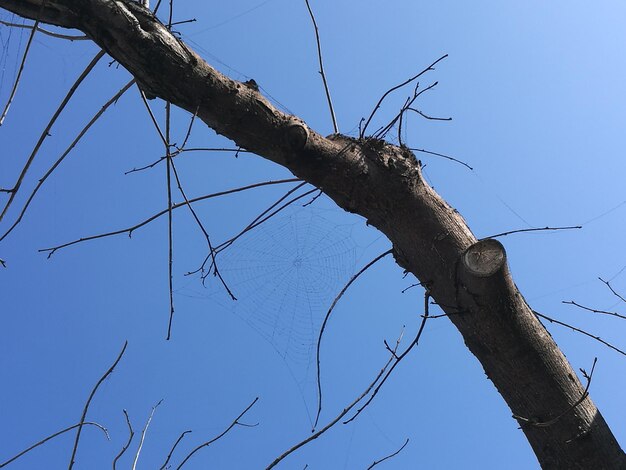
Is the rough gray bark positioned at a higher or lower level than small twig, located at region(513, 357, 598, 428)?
higher

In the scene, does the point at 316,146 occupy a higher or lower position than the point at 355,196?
higher

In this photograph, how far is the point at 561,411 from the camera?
1379mm

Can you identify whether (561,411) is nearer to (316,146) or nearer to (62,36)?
(316,146)

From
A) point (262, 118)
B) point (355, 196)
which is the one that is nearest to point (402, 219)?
point (355, 196)

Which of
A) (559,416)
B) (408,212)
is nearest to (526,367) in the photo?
(559,416)

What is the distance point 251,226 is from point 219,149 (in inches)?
13.2

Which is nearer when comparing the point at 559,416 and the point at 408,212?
the point at 559,416

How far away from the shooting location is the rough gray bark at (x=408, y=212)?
1.39m

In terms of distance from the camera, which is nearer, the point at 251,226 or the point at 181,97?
the point at 181,97

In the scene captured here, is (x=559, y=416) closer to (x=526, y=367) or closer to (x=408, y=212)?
(x=526, y=367)

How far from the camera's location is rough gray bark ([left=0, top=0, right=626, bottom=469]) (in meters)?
1.39

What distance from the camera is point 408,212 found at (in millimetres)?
1592

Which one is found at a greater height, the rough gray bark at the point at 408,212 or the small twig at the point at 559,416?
the rough gray bark at the point at 408,212

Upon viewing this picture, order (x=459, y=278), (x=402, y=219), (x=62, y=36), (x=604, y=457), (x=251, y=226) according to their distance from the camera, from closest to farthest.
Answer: (x=604, y=457) < (x=459, y=278) < (x=402, y=219) < (x=62, y=36) < (x=251, y=226)
